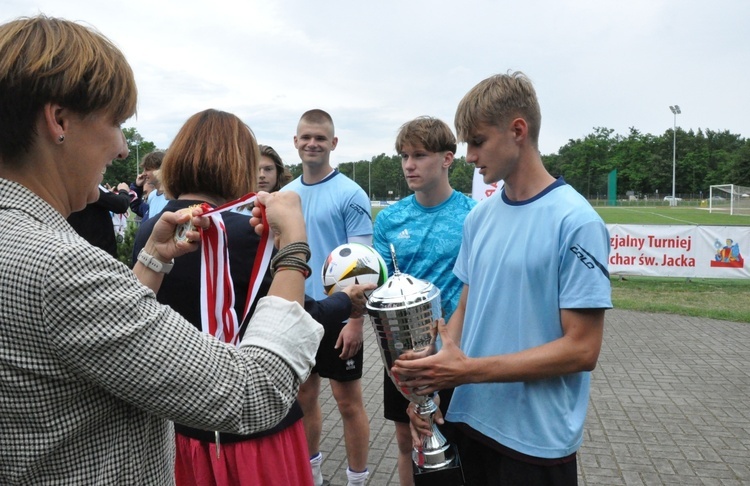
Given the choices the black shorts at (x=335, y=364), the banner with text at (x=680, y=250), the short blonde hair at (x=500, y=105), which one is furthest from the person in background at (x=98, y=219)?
the banner with text at (x=680, y=250)

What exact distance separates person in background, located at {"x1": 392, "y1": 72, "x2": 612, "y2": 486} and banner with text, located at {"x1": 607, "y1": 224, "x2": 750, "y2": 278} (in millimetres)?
11957

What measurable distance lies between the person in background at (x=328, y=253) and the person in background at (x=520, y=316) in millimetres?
1492

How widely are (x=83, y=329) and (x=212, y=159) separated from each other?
131cm

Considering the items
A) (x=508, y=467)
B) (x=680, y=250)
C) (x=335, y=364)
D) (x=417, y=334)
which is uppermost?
(x=417, y=334)

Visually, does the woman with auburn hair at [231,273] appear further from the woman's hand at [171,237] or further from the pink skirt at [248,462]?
the woman's hand at [171,237]

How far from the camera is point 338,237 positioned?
429 centimetres

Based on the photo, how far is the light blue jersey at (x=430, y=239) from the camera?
3596 millimetres

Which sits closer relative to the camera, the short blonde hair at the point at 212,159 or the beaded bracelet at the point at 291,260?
the beaded bracelet at the point at 291,260

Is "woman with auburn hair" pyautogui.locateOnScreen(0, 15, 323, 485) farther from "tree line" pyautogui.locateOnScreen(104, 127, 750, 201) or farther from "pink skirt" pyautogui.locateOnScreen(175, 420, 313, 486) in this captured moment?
"tree line" pyautogui.locateOnScreen(104, 127, 750, 201)

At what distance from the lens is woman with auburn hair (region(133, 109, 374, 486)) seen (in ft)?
7.17

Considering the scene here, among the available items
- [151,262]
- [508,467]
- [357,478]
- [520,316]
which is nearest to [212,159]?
[151,262]

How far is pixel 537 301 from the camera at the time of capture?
Result: 2102 millimetres

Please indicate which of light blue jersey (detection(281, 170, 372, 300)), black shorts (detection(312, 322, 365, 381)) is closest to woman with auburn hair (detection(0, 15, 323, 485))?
black shorts (detection(312, 322, 365, 381))

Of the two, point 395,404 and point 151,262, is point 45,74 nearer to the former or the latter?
point 151,262
